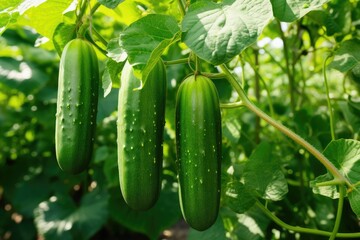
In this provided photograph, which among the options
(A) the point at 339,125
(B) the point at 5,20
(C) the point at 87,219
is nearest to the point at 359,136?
(A) the point at 339,125

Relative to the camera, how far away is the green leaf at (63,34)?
1416mm

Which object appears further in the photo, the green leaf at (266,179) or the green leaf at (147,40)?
the green leaf at (266,179)

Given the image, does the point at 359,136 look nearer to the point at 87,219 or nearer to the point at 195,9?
the point at 195,9

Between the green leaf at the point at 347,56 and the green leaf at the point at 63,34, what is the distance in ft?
2.75

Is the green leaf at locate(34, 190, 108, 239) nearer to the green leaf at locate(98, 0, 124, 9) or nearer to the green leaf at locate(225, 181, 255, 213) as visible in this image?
the green leaf at locate(225, 181, 255, 213)

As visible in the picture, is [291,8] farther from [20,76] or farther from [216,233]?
[20,76]

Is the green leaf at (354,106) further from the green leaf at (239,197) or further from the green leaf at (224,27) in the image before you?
the green leaf at (224,27)

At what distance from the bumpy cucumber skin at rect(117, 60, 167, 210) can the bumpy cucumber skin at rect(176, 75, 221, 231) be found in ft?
0.21

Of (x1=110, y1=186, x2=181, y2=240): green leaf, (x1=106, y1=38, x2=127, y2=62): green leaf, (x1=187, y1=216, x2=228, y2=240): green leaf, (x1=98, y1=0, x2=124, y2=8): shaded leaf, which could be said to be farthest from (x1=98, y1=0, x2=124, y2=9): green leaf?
(x1=110, y1=186, x2=181, y2=240): green leaf

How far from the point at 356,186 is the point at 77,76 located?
0.79 m

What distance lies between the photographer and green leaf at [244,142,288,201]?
60.4 inches

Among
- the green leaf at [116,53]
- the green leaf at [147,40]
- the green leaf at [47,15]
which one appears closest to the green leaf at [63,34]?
the green leaf at [47,15]

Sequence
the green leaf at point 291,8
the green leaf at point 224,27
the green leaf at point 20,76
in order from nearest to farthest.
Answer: the green leaf at point 224,27 → the green leaf at point 291,8 → the green leaf at point 20,76

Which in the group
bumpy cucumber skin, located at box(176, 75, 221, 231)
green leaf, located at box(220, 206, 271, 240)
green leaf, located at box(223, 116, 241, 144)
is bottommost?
green leaf, located at box(220, 206, 271, 240)
